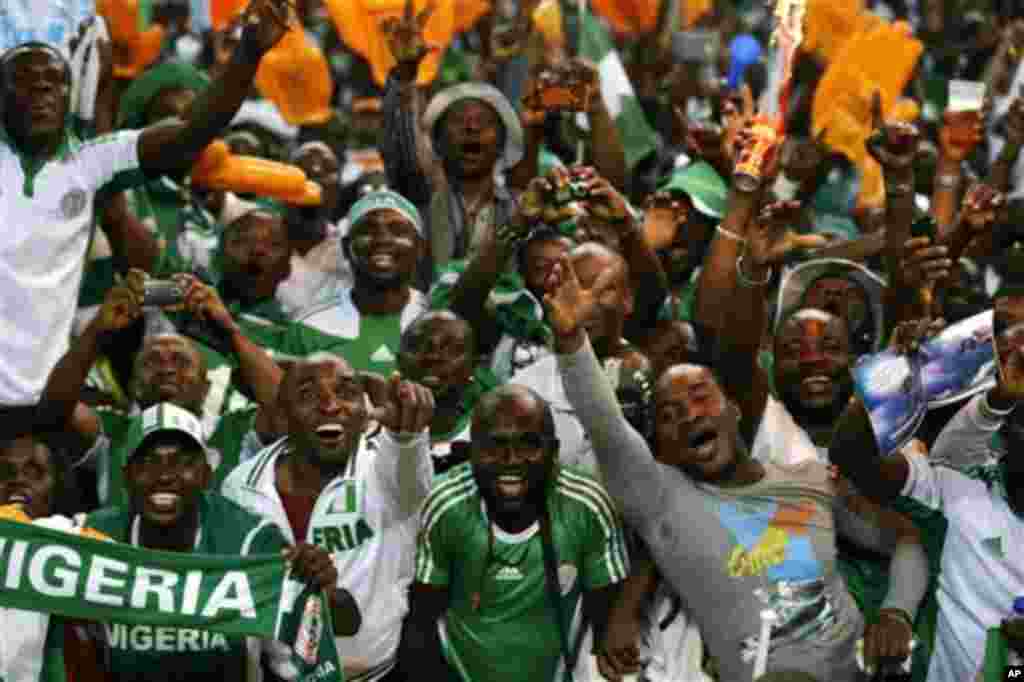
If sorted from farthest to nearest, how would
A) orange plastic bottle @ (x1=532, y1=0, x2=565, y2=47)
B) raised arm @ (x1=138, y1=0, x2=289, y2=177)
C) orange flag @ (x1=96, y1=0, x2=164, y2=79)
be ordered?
orange plastic bottle @ (x1=532, y1=0, x2=565, y2=47) < orange flag @ (x1=96, y1=0, x2=164, y2=79) < raised arm @ (x1=138, y1=0, x2=289, y2=177)

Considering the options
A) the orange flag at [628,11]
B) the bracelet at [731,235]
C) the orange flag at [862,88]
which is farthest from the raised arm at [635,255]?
the orange flag at [628,11]

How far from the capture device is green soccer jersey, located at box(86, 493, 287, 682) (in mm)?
7059

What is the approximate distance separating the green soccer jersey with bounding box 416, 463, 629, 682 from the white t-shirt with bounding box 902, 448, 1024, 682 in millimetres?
909

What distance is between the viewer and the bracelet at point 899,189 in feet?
25.8

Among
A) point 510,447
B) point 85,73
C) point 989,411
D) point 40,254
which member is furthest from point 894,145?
point 85,73

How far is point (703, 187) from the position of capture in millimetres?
9211

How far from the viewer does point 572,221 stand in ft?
26.9

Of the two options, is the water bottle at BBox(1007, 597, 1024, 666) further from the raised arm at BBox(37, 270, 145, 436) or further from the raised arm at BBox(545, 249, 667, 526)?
the raised arm at BBox(37, 270, 145, 436)

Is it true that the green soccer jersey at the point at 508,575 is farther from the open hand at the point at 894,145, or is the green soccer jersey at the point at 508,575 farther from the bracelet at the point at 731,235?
the open hand at the point at 894,145

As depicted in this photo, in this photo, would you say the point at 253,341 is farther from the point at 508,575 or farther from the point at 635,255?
the point at 508,575

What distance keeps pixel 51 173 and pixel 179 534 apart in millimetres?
1573

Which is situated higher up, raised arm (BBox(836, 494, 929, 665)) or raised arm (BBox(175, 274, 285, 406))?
raised arm (BBox(175, 274, 285, 406))

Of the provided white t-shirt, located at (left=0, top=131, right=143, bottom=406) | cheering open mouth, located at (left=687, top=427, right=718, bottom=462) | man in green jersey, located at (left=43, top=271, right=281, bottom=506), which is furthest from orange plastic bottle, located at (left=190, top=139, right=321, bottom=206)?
cheering open mouth, located at (left=687, top=427, right=718, bottom=462)

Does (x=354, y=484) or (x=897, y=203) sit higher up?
Result: (x=897, y=203)
